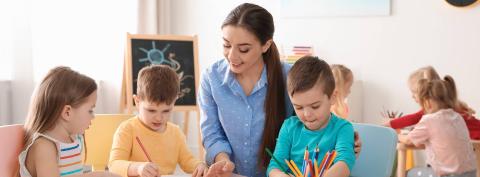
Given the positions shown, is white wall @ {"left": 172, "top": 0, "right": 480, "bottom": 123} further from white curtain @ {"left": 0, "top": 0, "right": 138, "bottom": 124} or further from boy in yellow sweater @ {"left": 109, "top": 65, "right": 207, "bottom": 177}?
boy in yellow sweater @ {"left": 109, "top": 65, "right": 207, "bottom": 177}

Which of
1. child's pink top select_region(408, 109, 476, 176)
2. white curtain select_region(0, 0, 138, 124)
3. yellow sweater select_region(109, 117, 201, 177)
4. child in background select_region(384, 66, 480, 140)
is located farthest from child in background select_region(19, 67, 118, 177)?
child in background select_region(384, 66, 480, 140)

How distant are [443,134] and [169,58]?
6.63 feet

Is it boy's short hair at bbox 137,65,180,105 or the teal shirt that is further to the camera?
boy's short hair at bbox 137,65,180,105

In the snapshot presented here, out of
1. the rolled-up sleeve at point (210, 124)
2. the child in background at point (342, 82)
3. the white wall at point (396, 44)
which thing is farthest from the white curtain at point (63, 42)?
the rolled-up sleeve at point (210, 124)

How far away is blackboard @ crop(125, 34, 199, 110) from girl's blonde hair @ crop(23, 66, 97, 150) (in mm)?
2523

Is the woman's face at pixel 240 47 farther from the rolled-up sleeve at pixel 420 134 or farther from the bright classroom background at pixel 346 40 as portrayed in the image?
the bright classroom background at pixel 346 40

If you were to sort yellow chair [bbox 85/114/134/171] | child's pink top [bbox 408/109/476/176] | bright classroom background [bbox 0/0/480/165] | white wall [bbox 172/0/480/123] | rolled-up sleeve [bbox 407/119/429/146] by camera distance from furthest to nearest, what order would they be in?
1. white wall [bbox 172/0/480/123]
2. bright classroom background [bbox 0/0/480/165]
3. rolled-up sleeve [bbox 407/119/429/146]
4. child's pink top [bbox 408/109/476/176]
5. yellow chair [bbox 85/114/134/171]

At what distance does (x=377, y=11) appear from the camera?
4.71 metres

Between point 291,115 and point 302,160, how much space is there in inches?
12.1

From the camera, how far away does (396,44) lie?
472cm

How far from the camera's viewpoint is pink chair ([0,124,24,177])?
4.99 ft

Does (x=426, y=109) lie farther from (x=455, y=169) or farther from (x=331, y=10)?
(x=331, y=10)

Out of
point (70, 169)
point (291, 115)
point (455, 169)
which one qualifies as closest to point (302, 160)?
point (291, 115)

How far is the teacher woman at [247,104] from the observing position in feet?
6.22
